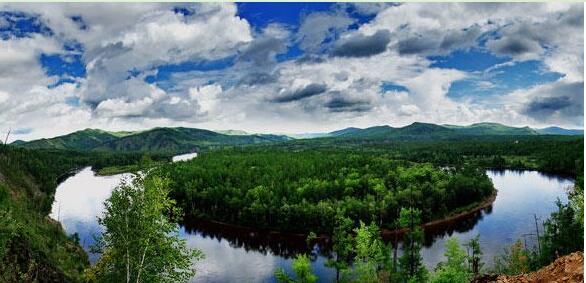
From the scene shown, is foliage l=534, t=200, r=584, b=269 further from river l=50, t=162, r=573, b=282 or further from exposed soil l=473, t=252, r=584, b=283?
exposed soil l=473, t=252, r=584, b=283

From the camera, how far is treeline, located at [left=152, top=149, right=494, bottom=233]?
7344 cm

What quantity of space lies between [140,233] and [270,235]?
2050 inches

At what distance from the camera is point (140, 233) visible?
2053cm

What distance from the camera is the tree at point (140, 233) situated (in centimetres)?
2042

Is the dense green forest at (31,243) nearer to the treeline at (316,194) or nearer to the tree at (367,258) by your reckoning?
the treeline at (316,194)

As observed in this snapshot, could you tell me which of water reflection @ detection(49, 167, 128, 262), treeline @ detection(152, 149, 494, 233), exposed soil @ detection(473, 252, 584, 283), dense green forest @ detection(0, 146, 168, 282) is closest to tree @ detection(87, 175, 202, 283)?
dense green forest @ detection(0, 146, 168, 282)

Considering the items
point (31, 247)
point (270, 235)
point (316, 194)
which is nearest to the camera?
point (31, 247)

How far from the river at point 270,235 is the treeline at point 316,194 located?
3.54 m

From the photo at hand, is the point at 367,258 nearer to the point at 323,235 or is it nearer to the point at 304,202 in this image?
the point at 323,235

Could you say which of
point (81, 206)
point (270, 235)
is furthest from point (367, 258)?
point (81, 206)

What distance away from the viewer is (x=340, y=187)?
8825 cm

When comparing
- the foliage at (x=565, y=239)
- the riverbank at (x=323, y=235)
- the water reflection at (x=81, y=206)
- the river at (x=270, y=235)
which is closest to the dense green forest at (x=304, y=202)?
the foliage at (x=565, y=239)

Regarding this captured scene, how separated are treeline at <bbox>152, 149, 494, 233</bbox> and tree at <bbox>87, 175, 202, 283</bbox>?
48868 millimetres

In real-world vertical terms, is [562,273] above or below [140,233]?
above
